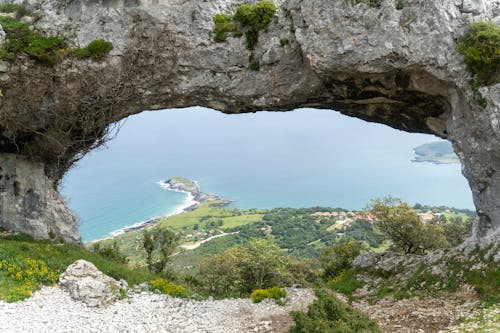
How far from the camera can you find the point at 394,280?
56.9 ft

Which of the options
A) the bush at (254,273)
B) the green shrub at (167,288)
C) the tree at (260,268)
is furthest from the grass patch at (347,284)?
the green shrub at (167,288)

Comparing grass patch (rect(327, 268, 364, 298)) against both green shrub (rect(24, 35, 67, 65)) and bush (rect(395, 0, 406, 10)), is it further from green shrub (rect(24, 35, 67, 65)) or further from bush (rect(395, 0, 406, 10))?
green shrub (rect(24, 35, 67, 65))

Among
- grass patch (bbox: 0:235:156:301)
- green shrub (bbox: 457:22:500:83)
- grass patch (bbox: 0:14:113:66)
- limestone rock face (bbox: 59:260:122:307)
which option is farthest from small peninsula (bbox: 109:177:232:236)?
green shrub (bbox: 457:22:500:83)

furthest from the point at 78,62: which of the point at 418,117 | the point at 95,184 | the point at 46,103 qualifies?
the point at 95,184

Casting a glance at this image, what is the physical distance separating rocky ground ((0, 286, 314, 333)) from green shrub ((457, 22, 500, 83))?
11306 mm

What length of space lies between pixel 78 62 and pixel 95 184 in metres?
141

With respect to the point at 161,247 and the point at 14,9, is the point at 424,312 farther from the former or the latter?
the point at 14,9

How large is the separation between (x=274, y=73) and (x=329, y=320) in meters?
12.1

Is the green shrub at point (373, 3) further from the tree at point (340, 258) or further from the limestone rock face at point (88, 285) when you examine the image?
the tree at point (340, 258)

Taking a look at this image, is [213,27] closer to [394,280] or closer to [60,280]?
[60,280]

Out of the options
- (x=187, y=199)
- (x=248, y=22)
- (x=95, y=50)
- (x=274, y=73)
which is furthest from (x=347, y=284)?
(x=187, y=199)

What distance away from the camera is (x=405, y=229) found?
86.1ft

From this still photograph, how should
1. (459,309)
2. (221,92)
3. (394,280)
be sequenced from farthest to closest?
(221,92)
(394,280)
(459,309)

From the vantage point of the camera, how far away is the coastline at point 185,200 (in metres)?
94.3
